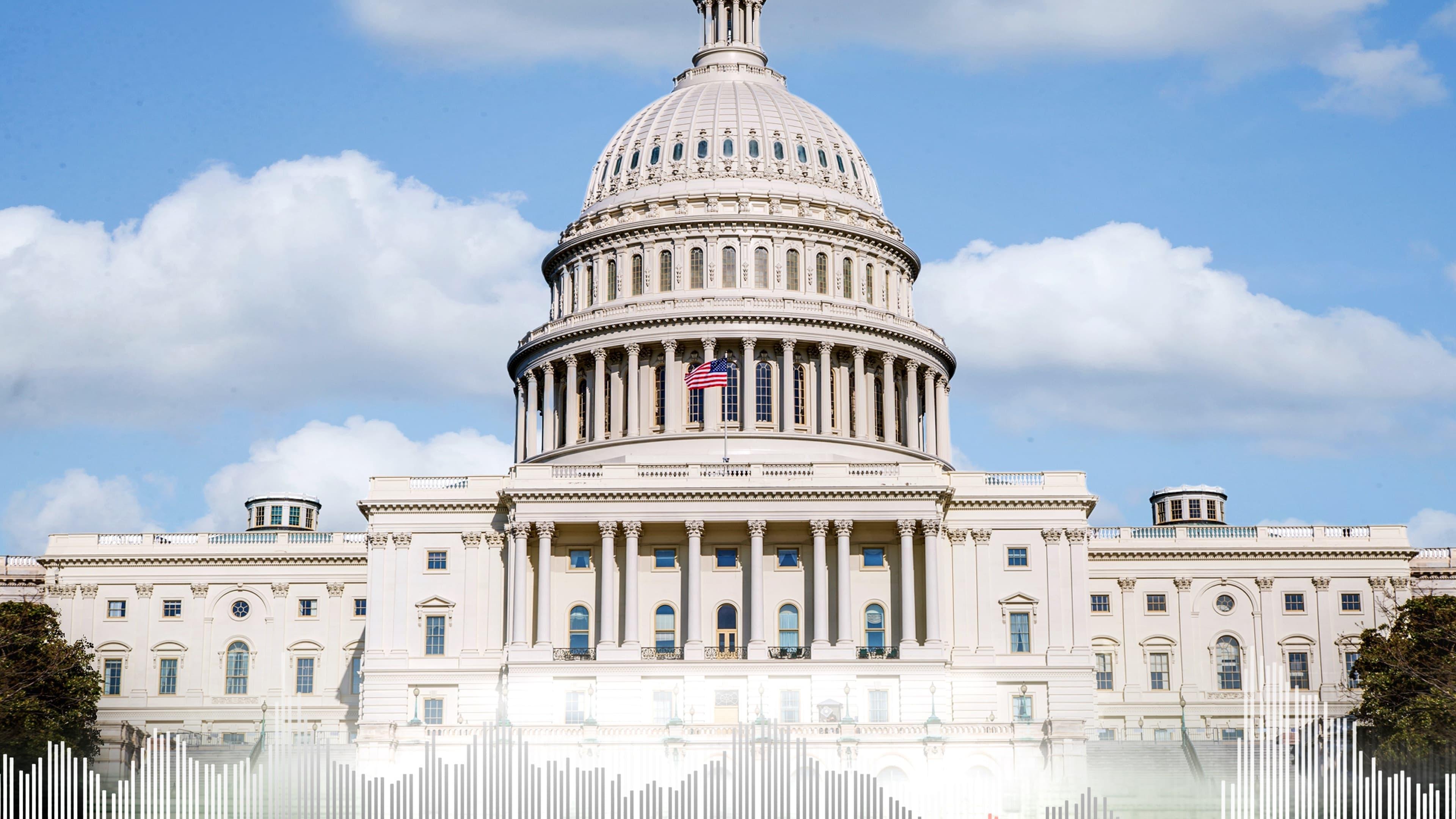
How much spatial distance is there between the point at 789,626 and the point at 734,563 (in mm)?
3731

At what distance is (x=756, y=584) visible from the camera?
3812 inches

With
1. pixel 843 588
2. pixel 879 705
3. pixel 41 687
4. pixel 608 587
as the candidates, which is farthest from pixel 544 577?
pixel 41 687

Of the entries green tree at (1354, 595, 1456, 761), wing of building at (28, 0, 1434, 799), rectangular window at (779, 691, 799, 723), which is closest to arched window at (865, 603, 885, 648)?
wing of building at (28, 0, 1434, 799)

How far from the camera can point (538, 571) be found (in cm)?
9888

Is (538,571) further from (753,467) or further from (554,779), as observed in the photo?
(554,779)

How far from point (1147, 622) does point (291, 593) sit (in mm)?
43346

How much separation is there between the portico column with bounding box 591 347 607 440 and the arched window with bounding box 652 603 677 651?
19554 mm

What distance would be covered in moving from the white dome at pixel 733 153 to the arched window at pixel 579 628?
3025 cm

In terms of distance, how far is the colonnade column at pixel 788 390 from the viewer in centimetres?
11406

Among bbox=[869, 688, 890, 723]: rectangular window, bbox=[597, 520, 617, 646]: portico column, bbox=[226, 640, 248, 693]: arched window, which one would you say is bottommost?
bbox=[869, 688, 890, 723]: rectangular window

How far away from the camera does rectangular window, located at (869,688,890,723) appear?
310ft

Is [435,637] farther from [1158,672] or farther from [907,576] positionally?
[1158,672]

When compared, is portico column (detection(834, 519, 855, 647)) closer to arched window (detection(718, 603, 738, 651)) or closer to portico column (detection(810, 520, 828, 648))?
portico column (detection(810, 520, 828, 648))

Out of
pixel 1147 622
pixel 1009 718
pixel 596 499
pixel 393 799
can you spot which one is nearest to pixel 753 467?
pixel 596 499
